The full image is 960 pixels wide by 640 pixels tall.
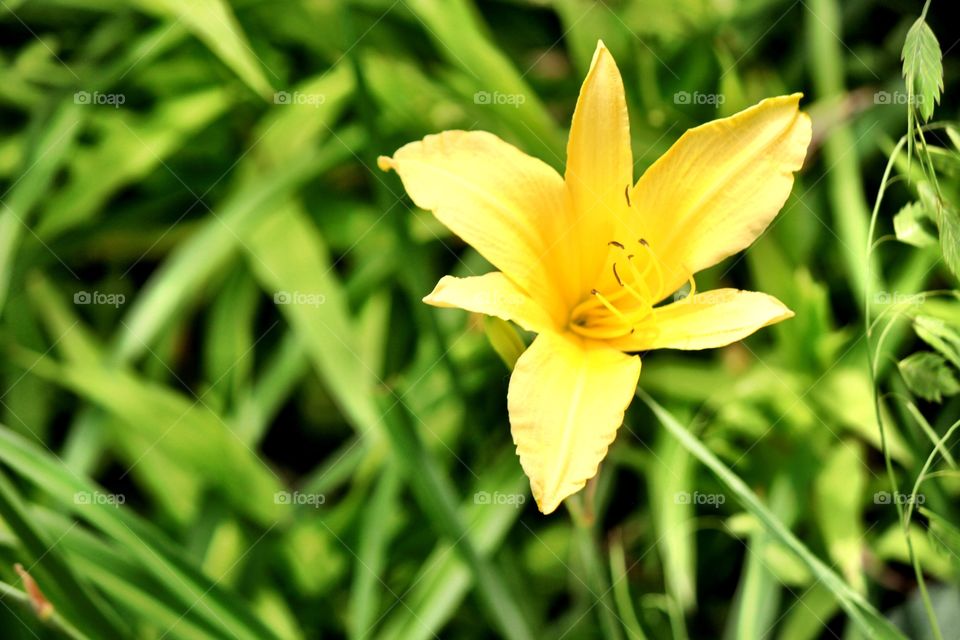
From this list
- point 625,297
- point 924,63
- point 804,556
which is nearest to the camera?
point 924,63

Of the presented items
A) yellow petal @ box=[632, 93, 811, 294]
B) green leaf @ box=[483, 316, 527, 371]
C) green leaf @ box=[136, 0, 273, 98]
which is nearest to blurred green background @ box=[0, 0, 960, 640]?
green leaf @ box=[136, 0, 273, 98]

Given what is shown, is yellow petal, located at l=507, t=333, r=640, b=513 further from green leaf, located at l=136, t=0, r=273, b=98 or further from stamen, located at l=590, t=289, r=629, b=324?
green leaf, located at l=136, t=0, r=273, b=98

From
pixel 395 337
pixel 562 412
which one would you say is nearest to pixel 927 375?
pixel 562 412

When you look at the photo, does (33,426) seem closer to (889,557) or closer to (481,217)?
(481,217)

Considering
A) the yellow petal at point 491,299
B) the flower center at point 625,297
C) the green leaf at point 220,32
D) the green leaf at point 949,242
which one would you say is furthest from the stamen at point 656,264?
the green leaf at point 220,32

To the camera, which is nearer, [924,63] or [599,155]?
[924,63]

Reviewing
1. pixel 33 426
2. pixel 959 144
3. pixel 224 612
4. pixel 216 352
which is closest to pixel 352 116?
pixel 216 352

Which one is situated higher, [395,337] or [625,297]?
[625,297]

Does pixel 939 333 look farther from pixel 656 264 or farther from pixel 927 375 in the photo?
pixel 656 264
